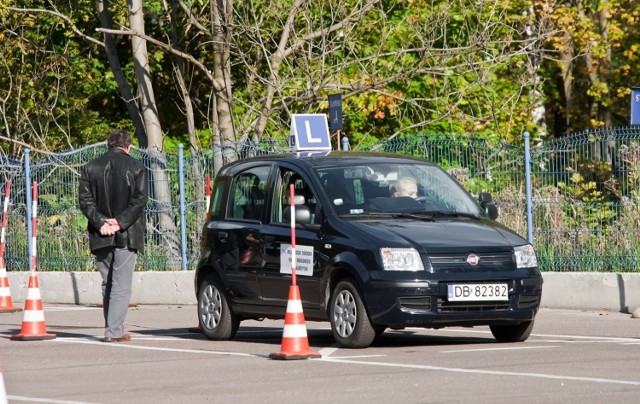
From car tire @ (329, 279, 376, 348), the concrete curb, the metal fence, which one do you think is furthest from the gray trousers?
the concrete curb

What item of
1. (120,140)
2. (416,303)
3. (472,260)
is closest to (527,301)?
(472,260)

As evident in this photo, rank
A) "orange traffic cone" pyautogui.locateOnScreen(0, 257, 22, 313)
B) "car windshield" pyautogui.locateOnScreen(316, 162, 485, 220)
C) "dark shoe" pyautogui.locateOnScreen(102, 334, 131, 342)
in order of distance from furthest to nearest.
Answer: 1. "orange traffic cone" pyautogui.locateOnScreen(0, 257, 22, 313)
2. "dark shoe" pyautogui.locateOnScreen(102, 334, 131, 342)
3. "car windshield" pyautogui.locateOnScreen(316, 162, 485, 220)

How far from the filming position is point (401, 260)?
42.4 ft

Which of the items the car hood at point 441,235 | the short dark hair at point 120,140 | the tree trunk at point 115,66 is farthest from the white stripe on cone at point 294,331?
the tree trunk at point 115,66

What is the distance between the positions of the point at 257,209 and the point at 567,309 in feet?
19.5

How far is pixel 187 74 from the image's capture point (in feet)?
116

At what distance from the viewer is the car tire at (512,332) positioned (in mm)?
13727

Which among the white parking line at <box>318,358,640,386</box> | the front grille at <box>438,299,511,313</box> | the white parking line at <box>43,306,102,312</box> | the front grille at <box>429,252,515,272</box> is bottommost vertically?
the white parking line at <box>318,358,640,386</box>

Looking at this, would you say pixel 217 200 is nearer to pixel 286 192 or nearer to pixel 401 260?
pixel 286 192

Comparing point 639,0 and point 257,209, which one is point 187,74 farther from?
point 257,209

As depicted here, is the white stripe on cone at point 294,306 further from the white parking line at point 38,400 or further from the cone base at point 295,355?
the white parking line at point 38,400

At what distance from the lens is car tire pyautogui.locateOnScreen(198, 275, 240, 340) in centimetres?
1484

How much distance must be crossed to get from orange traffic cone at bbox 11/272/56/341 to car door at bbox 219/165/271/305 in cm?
182

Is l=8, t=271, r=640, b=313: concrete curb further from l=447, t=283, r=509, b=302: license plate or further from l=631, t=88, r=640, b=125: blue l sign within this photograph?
l=447, t=283, r=509, b=302: license plate
